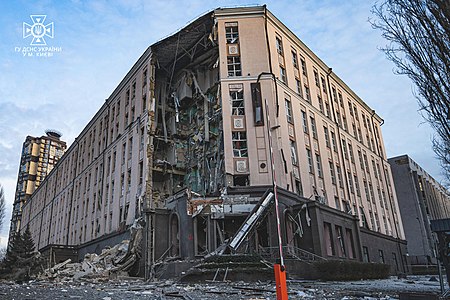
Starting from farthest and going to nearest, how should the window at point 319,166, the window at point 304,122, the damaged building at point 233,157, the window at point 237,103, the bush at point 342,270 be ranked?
1. the window at point 304,122
2. the window at point 319,166
3. the window at point 237,103
4. the damaged building at point 233,157
5. the bush at point 342,270

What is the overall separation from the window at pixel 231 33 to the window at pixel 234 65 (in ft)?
4.88

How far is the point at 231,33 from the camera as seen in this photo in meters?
30.1

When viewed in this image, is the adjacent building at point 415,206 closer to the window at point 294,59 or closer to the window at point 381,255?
the window at point 381,255

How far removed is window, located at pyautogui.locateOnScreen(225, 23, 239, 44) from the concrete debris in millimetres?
16300

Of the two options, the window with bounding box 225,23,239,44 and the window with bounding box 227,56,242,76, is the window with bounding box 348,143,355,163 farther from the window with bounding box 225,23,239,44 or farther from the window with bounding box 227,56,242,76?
the window with bounding box 225,23,239,44

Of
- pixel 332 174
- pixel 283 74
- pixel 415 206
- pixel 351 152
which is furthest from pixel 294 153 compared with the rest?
pixel 415 206

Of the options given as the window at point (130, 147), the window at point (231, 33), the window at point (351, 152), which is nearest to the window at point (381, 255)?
the window at point (351, 152)

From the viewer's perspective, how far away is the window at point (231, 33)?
2975cm

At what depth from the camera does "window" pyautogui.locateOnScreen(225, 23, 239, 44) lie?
2975 centimetres

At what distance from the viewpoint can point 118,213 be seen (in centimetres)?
3303

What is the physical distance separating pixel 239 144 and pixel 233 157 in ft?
4.14

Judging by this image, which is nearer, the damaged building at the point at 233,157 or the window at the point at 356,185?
the damaged building at the point at 233,157

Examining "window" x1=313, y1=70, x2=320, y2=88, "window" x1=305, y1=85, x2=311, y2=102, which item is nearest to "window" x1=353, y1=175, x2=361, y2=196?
"window" x1=305, y1=85, x2=311, y2=102

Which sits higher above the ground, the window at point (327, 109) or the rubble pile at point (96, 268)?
the window at point (327, 109)
